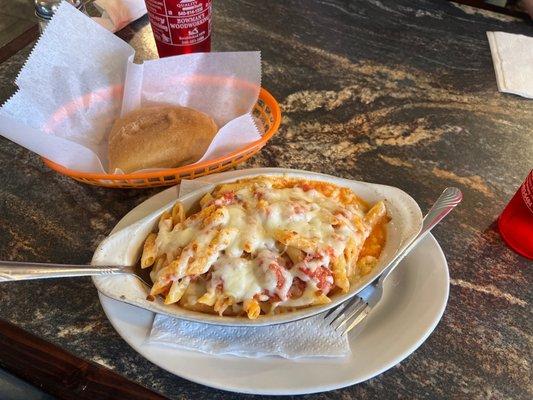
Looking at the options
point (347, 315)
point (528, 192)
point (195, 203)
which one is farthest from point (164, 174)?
point (528, 192)

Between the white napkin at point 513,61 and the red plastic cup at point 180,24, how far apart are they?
2.23 feet

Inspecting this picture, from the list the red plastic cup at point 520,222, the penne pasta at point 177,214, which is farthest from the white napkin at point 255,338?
the red plastic cup at point 520,222

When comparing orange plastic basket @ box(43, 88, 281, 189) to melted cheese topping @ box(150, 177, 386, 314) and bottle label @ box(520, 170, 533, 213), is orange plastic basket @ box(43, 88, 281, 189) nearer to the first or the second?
melted cheese topping @ box(150, 177, 386, 314)

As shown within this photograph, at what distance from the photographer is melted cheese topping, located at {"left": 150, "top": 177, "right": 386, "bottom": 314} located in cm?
58

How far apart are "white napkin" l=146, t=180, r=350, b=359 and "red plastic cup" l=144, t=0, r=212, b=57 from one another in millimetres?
582

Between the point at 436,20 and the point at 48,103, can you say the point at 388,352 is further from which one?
the point at 436,20

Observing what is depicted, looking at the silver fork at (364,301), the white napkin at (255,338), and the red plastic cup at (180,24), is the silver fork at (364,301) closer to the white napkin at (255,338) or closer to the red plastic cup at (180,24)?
the white napkin at (255,338)

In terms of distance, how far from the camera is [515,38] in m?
1.27

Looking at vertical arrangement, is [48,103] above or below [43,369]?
above

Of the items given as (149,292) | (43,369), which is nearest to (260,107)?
(149,292)

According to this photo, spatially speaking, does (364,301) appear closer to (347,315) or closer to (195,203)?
(347,315)

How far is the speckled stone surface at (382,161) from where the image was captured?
2.04ft

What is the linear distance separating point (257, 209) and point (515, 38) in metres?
1.02

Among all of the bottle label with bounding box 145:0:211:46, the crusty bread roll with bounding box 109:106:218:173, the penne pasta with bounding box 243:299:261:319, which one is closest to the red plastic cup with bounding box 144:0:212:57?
the bottle label with bounding box 145:0:211:46
